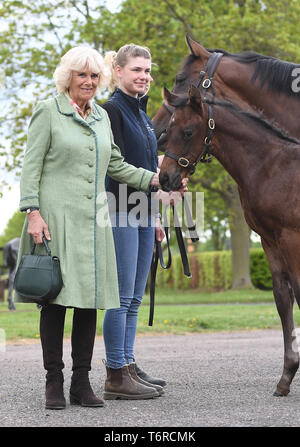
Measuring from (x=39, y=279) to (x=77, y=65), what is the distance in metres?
1.41

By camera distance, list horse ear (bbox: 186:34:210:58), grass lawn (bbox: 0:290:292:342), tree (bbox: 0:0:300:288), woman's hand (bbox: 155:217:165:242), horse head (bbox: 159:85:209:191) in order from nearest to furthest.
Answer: horse head (bbox: 159:85:209:191) → horse ear (bbox: 186:34:210:58) → woman's hand (bbox: 155:217:165:242) → grass lawn (bbox: 0:290:292:342) → tree (bbox: 0:0:300:288)

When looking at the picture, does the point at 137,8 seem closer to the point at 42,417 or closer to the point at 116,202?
the point at 116,202

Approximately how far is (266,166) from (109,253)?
128 cm

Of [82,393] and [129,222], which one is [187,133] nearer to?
[129,222]

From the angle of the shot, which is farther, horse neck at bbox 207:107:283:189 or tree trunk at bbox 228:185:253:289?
tree trunk at bbox 228:185:253:289

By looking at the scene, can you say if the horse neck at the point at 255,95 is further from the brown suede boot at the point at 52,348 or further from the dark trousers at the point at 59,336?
the brown suede boot at the point at 52,348

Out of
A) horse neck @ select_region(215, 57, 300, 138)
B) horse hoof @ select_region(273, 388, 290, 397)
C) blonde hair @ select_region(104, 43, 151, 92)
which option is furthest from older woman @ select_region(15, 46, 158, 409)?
horse hoof @ select_region(273, 388, 290, 397)

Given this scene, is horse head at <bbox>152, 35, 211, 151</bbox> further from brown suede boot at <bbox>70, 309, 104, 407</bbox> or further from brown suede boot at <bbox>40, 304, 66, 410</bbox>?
brown suede boot at <bbox>40, 304, 66, 410</bbox>

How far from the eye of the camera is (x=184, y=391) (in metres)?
5.37

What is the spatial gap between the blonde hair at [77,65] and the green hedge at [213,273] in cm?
2184

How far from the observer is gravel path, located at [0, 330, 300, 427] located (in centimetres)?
414

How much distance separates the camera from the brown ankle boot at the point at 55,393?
4559 mm

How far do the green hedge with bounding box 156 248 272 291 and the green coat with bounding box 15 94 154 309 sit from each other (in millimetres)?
21749

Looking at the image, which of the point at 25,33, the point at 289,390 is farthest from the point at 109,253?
the point at 25,33
